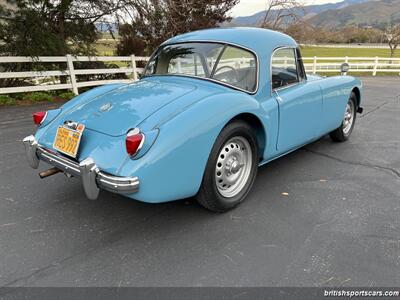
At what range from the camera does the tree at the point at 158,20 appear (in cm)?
1067

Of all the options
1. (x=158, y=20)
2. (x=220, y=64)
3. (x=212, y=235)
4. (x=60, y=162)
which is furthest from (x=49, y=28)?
(x=212, y=235)

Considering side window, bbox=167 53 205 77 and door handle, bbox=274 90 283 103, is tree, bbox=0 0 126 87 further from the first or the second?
door handle, bbox=274 90 283 103

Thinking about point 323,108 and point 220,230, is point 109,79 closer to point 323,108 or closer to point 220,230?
point 323,108

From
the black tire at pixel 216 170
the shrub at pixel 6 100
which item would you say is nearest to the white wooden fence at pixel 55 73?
the shrub at pixel 6 100

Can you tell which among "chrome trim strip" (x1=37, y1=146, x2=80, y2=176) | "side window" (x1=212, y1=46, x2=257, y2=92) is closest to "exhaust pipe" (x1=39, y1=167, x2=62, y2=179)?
"chrome trim strip" (x1=37, y1=146, x2=80, y2=176)

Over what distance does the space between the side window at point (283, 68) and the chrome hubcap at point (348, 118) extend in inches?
67.6

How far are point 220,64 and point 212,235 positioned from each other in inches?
67.7

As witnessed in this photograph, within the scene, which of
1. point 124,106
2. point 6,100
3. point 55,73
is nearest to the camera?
point 124,106

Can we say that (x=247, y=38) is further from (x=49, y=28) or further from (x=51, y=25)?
(x=51, y=25)

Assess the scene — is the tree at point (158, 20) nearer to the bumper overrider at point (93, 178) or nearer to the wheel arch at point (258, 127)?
the wheel arch at point (258, 127)

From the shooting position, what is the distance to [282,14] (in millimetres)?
19266

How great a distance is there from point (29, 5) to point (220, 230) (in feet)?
28.9
